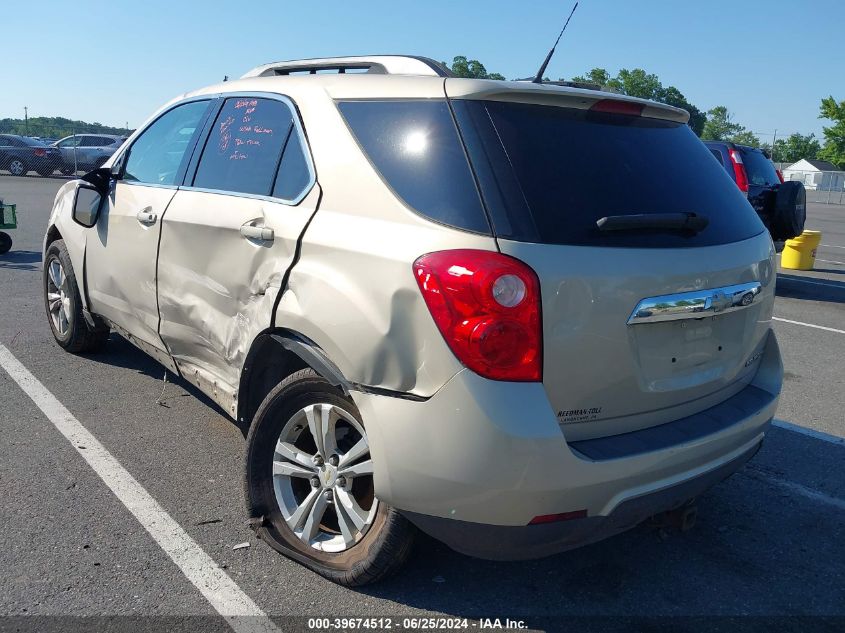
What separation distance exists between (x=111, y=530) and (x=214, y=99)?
A: 2128 mm

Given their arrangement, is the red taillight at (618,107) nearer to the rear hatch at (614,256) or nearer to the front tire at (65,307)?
the rear hatch at (614,256)

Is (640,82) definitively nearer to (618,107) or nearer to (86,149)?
(86,149)

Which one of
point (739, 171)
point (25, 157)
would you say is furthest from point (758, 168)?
point (25, 157)

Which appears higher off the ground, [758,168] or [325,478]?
[758,168]

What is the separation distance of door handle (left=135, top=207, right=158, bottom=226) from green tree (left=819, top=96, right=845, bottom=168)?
82.3 m

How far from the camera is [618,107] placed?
2.90m

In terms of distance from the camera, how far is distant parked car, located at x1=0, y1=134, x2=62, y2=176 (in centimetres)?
2980

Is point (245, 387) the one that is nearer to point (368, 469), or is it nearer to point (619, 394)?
point (368, 469)

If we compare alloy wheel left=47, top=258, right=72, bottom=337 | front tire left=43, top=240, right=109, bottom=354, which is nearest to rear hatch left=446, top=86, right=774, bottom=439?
front tire left=43, top=240, right=109, bottom=354

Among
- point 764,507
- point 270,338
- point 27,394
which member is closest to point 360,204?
point 270,338

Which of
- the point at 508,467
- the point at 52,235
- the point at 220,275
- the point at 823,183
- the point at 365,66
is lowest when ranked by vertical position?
the point at 508,467

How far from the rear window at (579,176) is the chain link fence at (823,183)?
53124 millimetres

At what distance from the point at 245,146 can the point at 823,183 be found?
252 feet

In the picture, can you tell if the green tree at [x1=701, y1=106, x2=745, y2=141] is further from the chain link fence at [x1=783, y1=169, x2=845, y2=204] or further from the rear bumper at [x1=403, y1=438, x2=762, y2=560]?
the rear bumper at [x1=403, y1=438, x2=762, y2=560]
